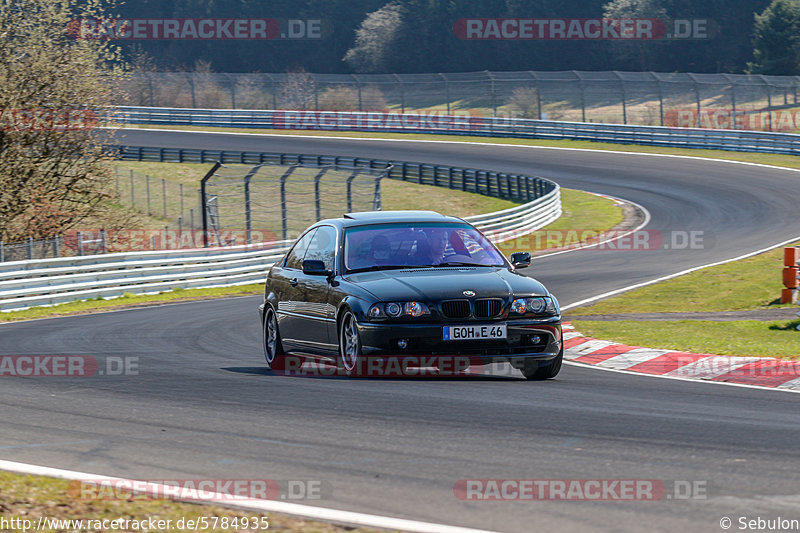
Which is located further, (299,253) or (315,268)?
(299,253)

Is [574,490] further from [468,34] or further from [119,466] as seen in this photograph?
[468,34]

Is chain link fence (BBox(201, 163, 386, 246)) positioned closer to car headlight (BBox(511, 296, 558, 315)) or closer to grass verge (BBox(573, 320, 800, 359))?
grass verge (BBox(573, 320, 800, 359))

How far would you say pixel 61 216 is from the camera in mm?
27047

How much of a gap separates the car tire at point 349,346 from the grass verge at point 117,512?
3799mm

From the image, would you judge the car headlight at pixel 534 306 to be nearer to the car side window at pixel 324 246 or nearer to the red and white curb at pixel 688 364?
the red and white curb at pixel 688 364

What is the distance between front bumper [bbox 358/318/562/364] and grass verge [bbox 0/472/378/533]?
367 centimetres

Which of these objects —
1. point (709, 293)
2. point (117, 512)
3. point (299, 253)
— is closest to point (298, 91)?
point (709, 293)

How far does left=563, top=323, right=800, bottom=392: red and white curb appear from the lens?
373 inches

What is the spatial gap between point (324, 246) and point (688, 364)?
379 cm

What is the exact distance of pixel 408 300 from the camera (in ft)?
28.9

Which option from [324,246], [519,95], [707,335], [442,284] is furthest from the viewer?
[519,95]

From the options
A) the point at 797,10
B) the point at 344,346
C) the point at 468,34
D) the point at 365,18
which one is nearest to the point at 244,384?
the point at 344,346

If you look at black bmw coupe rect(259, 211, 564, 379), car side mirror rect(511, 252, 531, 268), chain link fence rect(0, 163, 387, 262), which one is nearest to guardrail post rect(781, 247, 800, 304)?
car side mirror rect(511, 252, 531, 268)

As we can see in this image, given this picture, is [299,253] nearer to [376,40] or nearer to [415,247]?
[415,247]
